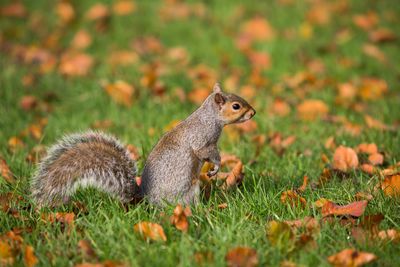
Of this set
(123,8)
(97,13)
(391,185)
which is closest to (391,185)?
(391,185)

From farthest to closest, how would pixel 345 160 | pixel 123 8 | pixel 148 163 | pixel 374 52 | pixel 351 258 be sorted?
pixel 123 8 < pixel 374 52 < pixel 345 160 < pixel 148 163 < pixel 351 258

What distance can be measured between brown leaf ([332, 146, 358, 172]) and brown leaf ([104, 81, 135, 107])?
8.20ft

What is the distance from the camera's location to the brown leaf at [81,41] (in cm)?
631

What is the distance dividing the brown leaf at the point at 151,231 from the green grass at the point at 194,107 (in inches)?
1.4

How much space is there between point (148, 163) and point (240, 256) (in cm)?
93

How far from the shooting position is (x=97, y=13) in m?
6.78

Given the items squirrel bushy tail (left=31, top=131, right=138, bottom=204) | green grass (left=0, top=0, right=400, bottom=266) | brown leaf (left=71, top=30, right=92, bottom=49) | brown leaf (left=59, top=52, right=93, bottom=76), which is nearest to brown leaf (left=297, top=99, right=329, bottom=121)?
green grass (left=0, top=0, right=400, bottom=266)

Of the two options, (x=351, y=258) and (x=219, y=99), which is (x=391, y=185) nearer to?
(x=351, y=258)

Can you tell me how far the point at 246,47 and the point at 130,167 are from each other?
4084 millimetres

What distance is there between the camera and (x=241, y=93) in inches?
212

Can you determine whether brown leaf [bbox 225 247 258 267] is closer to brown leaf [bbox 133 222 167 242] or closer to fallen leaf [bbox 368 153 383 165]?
brown leaf [bbox 133 222 167 242]

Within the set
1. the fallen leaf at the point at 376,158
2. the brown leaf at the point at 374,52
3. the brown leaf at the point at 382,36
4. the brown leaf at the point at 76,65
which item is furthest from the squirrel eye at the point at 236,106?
the brown leaf at the point at 382,36

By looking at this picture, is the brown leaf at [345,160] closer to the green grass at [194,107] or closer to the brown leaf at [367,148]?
the green grass at [194,107]

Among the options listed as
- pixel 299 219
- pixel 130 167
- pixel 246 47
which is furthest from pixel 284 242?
pixel 246 47
